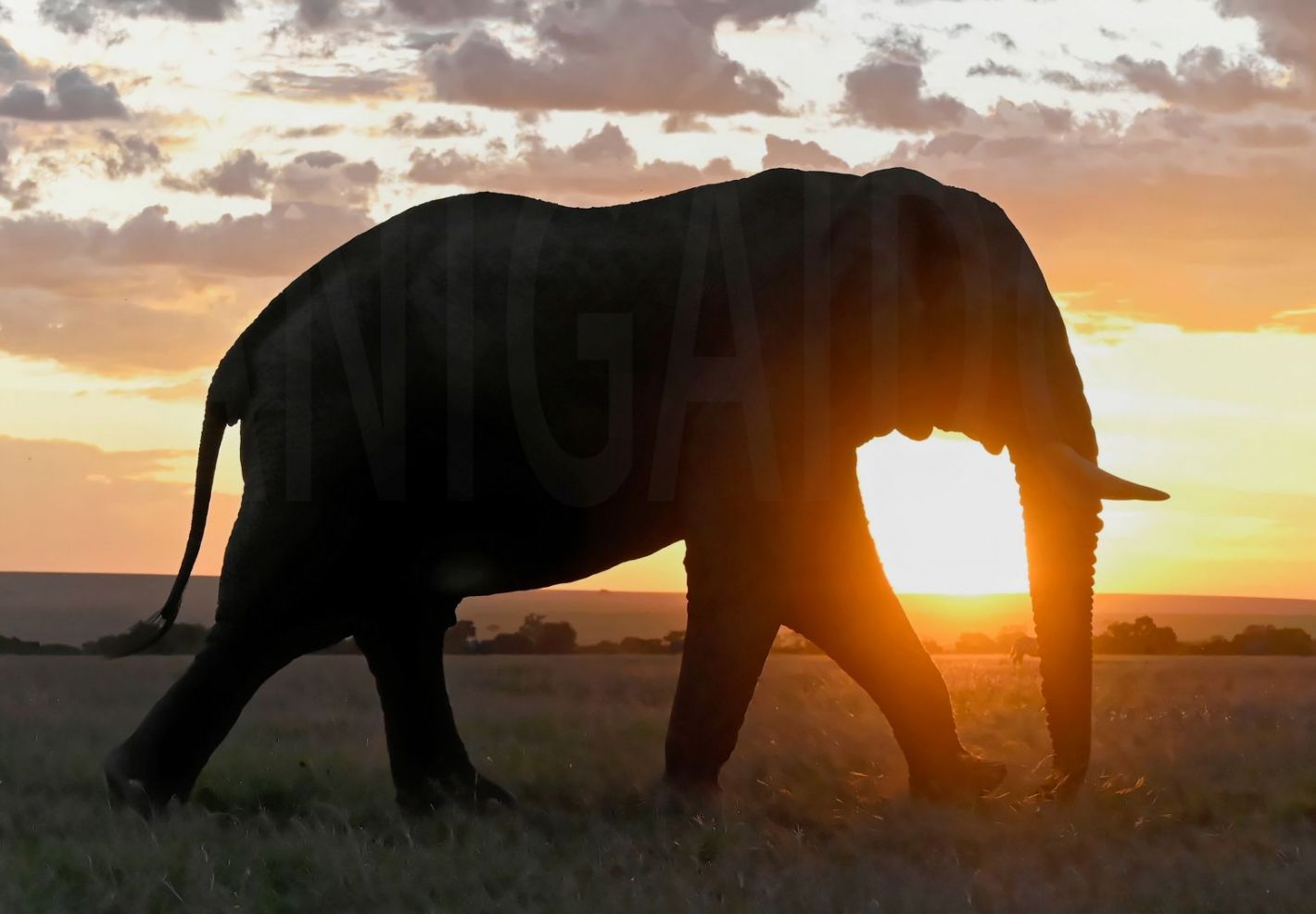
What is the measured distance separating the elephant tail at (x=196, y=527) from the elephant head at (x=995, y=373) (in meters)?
3.76

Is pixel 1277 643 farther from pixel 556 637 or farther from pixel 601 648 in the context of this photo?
pixel 556 637

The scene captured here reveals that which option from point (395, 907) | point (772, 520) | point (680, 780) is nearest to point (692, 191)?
point (772, 520)

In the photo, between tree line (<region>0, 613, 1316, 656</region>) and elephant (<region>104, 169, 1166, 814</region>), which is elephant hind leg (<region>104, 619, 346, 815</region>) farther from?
tree line (<region>0, 613, 1316, 656</region>)

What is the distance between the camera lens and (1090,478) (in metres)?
9.62

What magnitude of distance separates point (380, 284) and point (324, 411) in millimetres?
752

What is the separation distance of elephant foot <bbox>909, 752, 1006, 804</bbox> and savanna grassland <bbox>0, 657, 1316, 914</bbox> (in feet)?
0.58

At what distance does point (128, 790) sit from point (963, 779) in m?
4.70

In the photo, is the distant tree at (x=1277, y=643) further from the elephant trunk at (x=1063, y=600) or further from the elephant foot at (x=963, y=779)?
the elephant trunk at (x=1063, y=600)

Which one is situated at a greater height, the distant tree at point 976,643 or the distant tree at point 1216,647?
the distant tree at point 1216,647

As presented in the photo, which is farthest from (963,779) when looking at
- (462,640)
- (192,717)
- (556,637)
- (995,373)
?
(556,637)

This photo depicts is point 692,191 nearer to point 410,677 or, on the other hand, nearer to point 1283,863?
point 410,677

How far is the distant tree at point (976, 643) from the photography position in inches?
1499

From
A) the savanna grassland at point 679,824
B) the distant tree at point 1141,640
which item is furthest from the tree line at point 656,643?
the savanna grassland at point 679,824

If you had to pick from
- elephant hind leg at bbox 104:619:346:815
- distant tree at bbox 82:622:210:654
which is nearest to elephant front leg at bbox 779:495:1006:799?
elephant hind leg at bbox 104:619:346:815
